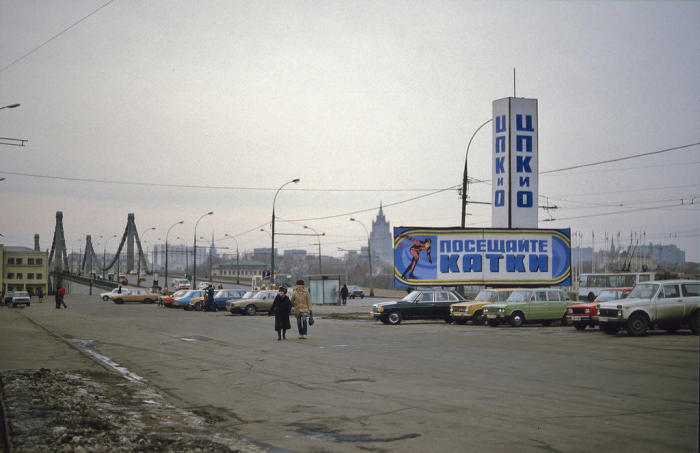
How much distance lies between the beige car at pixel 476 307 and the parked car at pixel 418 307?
0.84 metres

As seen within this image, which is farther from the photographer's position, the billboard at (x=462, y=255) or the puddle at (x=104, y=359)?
the billboard at (x=462, y=255)

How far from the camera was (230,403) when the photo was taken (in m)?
9.63

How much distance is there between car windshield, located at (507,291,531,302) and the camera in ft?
87.4

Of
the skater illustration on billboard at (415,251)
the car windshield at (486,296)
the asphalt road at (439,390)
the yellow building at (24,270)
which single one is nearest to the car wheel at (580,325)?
the asphalt road at (439,390)

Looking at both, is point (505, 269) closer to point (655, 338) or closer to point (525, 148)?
point (525, 148)

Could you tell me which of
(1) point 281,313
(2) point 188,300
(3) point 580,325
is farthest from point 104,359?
(2) point 188,300

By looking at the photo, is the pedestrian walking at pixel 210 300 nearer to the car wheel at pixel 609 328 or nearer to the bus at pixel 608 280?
the bus at pixel 608 280

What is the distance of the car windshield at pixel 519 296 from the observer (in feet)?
87.4

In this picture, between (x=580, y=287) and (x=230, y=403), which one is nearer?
(x=230, y=403)

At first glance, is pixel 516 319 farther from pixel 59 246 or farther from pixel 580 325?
pixel 59 246

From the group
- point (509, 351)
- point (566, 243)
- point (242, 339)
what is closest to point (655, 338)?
point (509, 351)

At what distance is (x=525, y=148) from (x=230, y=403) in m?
31.5

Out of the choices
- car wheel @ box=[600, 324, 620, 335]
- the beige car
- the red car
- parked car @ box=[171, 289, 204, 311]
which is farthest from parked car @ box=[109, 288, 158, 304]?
car wheel @ box=[600, 324, 620, 335]

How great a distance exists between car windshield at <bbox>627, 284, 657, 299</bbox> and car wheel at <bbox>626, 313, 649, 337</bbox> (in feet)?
2.29
